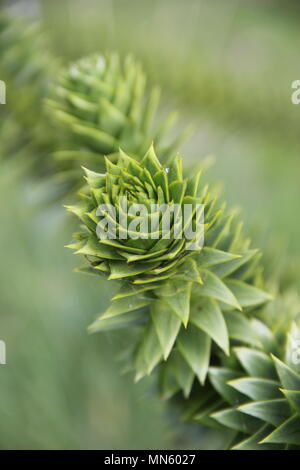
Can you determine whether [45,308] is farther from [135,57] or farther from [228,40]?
[228,40]

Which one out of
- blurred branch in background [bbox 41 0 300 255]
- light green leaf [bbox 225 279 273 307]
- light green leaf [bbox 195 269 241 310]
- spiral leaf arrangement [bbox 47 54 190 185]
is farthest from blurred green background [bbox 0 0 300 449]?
light green leaf [bbox 195 269 241 310]

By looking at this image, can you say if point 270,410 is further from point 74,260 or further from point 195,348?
point 74,260

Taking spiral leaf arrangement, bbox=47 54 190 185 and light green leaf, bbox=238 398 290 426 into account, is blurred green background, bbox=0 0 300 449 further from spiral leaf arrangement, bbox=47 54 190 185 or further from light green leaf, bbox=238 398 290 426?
light green leaf, bbox=238 398 290 426

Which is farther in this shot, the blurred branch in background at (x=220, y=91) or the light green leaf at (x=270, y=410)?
the blurred branch in background at (x=220, y=91)

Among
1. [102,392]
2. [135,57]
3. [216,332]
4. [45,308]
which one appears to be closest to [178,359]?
[216,332]

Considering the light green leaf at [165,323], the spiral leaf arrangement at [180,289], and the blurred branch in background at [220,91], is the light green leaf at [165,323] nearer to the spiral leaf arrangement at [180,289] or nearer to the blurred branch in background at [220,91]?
the spiral leaf arrangement at [180,289]

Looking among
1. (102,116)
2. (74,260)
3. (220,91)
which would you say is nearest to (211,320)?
(102,116)

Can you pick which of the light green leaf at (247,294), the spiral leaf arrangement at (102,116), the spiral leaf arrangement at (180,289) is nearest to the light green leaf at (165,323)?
the spiral leaf arrangement at (180,289)
